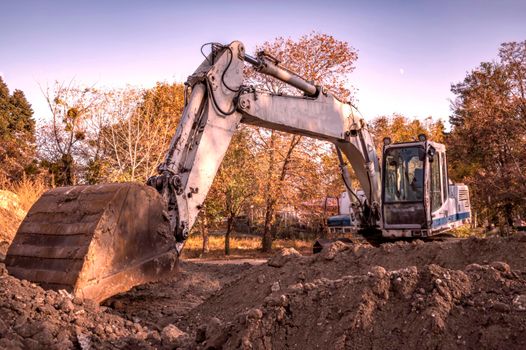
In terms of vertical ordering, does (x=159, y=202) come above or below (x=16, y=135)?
below

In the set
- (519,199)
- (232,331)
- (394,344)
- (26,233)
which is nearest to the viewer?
(394,344)

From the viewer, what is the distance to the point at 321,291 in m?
4.18

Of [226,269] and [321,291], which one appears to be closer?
[321,291]

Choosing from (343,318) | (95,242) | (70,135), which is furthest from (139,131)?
(343,318)

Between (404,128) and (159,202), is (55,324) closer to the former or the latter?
(159,202)

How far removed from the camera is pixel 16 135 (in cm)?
3181

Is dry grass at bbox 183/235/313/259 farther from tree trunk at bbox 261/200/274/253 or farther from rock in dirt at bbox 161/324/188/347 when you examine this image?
rock in dirt at bbox 161/324/188/347

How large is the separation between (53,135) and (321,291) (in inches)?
846

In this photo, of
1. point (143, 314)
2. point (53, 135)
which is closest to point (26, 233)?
point (143, 314)

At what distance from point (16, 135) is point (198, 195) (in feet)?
94.6

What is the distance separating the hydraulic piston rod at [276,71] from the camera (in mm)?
8266

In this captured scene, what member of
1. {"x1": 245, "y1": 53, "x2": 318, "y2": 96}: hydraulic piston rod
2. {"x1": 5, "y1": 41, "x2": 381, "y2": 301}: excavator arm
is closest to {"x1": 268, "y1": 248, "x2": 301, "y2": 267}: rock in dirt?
{"x1": 5, "y1": 41, "x2": 381, "y2": 301}: excavator arm

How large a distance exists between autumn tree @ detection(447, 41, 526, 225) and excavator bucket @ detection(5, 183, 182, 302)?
15.1 m

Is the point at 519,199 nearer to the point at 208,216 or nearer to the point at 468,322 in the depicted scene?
the point at 208,216
